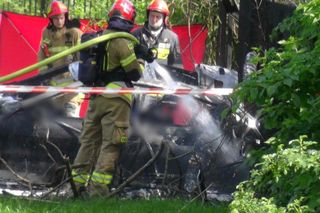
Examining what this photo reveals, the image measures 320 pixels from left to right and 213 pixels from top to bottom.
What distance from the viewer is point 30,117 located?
7.09 m

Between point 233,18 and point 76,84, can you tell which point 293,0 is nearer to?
point 76,84

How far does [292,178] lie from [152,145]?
2996mm

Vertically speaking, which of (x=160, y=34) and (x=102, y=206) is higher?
(x=160, y=34)

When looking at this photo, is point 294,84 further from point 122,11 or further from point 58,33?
point 58,33

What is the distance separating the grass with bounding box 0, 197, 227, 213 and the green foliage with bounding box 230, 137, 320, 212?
5.38ft

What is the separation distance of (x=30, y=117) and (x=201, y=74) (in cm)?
180

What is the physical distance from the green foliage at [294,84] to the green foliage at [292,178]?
1.08ft

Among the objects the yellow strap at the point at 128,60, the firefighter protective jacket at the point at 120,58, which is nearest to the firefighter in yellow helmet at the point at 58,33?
the firefighter protective jacket at the point at 120,58

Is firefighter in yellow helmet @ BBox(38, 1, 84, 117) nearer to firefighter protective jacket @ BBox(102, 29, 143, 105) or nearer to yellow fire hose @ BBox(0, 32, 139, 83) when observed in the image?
firefighter protective jacket @ BBox(102, 29, 143, 105)

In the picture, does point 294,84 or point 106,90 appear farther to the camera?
point 106,90

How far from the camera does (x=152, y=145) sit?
6.91 meters

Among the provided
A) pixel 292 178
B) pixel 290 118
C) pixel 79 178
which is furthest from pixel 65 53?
pixel 292 178

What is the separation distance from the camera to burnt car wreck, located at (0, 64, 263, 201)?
264 inches

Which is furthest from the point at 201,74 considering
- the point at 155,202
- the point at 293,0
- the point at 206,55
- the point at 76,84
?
the point at 206,55
